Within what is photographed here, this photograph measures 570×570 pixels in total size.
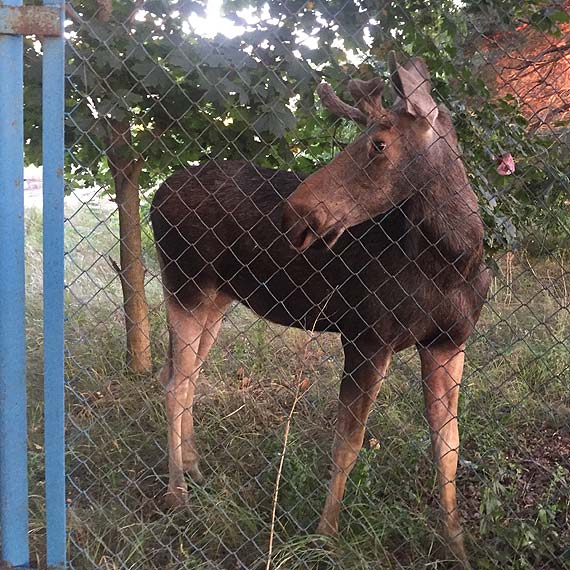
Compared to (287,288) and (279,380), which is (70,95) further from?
(279,380)

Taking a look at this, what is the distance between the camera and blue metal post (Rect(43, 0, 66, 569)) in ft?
8.09

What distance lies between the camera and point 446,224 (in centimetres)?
333

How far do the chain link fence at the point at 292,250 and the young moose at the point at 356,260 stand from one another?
0.09 ft

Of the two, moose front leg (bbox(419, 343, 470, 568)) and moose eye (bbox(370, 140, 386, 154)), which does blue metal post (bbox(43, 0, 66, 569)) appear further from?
moose front leg (bbox(419, 343, 470, 568))

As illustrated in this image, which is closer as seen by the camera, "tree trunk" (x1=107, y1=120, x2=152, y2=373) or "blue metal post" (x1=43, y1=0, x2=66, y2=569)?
"blue metal post" (x1=43, y1=0, x2=66, y2=569)

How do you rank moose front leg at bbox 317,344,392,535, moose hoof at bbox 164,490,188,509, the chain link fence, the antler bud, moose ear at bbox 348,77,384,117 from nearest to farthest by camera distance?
moose ear at bbox 348,77,384,117 < the antler bud < the chain link fence < moose front leg at bbox 317,344,392,535 < moose hoof at bbox 164,490,188,509

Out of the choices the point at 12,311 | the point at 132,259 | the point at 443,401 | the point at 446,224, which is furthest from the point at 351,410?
the point at 132,259

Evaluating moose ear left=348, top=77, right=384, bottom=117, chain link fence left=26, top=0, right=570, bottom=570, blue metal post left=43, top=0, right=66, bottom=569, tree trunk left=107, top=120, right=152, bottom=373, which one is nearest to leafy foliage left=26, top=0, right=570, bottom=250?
chain link fence left=26, top=0, right=570, bottom=570

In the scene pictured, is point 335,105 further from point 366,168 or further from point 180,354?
point 180,354

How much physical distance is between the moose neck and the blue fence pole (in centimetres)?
173

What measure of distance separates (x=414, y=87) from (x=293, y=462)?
219cm

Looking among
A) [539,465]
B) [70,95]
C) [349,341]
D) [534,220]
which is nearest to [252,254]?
[349,341]

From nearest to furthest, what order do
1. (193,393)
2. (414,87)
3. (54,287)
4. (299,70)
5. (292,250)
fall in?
(54,287) → (414,87) → (299,70) → (292,250) → (193,393)

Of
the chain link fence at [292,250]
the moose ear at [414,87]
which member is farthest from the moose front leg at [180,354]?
the moose ear at [414,87]
